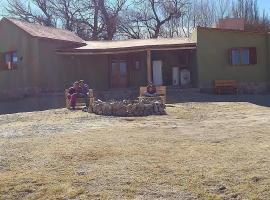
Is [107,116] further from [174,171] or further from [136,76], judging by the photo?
[136,76]

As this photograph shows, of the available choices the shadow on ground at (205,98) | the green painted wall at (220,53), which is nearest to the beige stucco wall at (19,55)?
the shadow on ground at (205,98)

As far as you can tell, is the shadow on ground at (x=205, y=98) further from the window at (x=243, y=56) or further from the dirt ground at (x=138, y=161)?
the dirt ground at (x=138, y=161)

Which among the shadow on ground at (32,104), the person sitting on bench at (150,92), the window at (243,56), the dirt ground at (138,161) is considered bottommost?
the dirt ground at (138,161)

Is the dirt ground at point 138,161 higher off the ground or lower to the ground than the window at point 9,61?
lower

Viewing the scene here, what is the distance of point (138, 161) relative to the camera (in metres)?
7.65

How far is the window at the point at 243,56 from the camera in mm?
24812

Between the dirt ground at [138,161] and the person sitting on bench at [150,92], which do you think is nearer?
the dirt ground at [138,161]

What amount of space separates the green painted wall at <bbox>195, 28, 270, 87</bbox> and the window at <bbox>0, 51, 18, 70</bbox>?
31.4ft

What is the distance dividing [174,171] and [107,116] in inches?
344

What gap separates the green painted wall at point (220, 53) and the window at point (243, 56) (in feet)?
0.67

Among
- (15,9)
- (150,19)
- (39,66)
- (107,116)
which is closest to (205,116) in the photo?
(107,116)

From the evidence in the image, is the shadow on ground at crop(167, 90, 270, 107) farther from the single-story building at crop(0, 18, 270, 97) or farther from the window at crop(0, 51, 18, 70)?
the window at crop(0, 51, 18, 70)

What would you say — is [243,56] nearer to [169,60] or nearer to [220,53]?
[220,53]

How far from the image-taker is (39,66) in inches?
979
